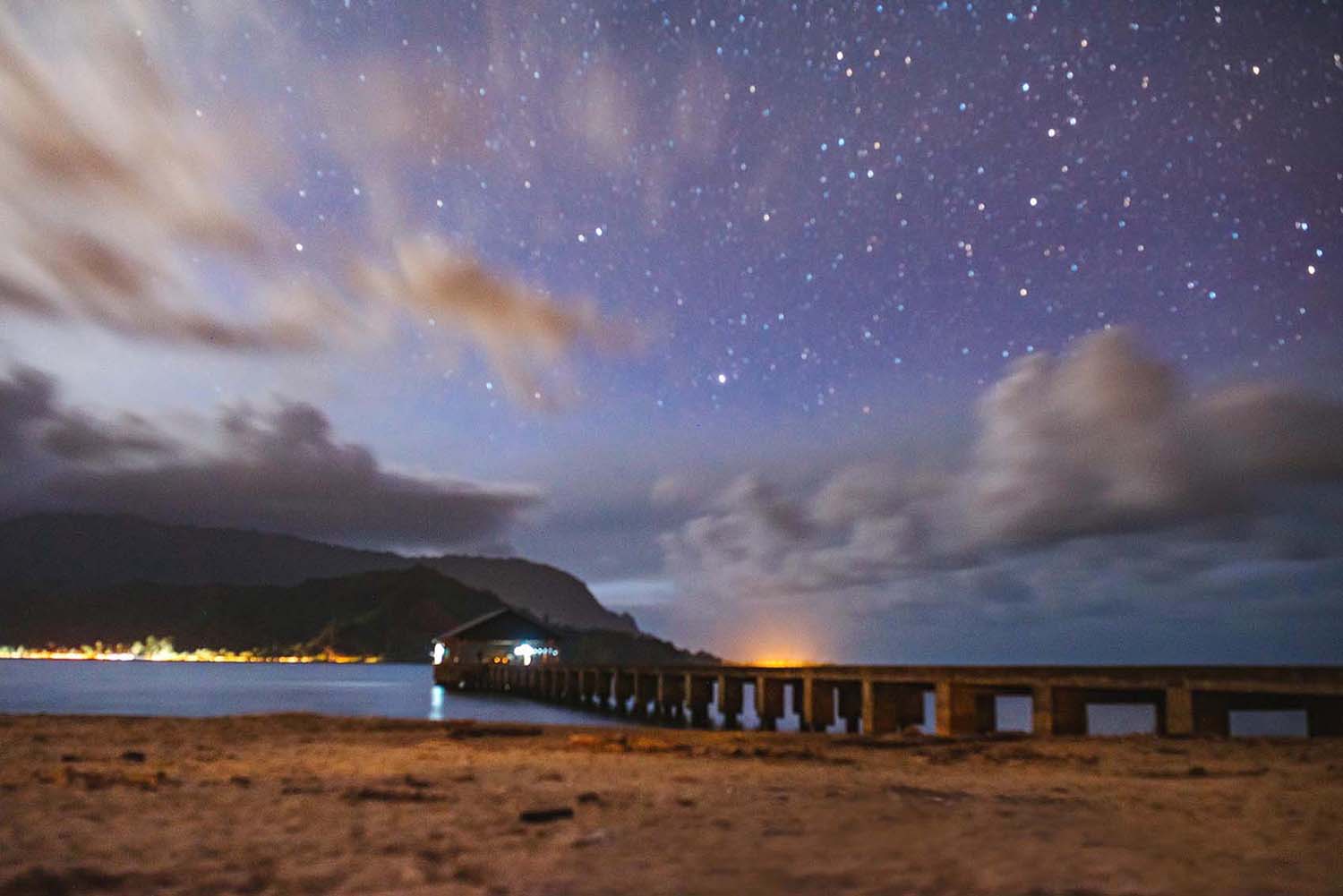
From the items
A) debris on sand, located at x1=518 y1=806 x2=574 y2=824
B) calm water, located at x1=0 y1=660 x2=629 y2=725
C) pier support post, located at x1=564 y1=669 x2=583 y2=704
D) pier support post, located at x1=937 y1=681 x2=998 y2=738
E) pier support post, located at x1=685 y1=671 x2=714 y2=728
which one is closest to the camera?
debris on sand, located at x1=518 y1=806 x2=574 y2=824

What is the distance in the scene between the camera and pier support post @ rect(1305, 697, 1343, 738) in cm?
1634

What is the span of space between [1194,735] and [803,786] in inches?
407

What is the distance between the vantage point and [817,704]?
3195cm

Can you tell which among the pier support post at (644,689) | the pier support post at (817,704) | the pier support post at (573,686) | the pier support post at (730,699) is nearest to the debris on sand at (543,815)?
the pier support post at (817,704)

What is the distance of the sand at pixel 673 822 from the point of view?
18.5ft

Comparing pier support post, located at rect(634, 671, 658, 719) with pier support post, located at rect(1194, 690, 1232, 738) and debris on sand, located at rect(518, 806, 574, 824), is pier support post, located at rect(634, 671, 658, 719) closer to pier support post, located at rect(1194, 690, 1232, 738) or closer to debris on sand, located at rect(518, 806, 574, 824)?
pier support post, located at rect(1194, 690, 1232, 738)

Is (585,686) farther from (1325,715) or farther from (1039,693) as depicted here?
(1325,715)

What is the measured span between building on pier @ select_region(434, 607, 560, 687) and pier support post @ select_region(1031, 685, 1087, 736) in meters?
68.5

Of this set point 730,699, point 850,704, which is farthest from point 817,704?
point 730,699

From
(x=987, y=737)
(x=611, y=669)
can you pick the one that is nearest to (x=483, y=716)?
(x=611, y=669)

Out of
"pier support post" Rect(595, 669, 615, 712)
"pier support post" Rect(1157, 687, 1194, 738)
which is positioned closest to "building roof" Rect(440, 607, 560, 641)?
"pier support post" Rect(595, 669, 615, 712)

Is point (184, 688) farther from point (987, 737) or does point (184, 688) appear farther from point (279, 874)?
point (279, 874)

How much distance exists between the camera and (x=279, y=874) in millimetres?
Answer: 5914

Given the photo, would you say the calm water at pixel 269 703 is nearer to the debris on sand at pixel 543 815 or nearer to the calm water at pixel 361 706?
the calm water at pixel 361 706
